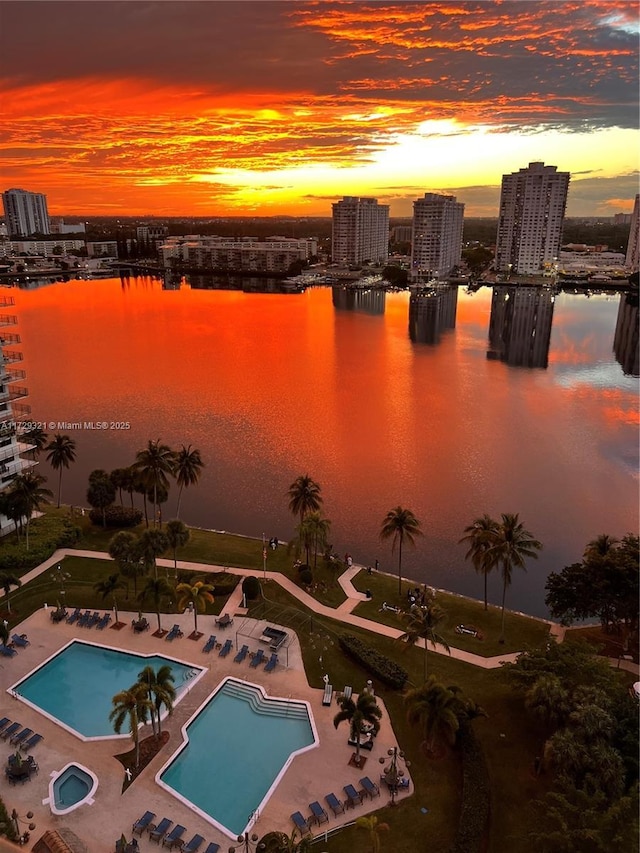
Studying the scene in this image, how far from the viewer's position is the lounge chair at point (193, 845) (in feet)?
78.8

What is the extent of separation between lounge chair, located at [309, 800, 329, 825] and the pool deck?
0.84ft

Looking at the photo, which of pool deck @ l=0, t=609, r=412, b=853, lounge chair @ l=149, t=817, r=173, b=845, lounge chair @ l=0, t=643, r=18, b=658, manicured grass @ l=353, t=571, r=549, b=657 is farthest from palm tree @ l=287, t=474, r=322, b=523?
lounge chair @ l=149, t=817, r=173, b=845

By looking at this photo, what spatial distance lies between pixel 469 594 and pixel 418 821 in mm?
21450

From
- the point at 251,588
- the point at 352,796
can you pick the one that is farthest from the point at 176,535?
the point at 352,796

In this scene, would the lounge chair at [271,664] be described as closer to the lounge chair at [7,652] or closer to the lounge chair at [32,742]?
the lounge chair at [32,742]

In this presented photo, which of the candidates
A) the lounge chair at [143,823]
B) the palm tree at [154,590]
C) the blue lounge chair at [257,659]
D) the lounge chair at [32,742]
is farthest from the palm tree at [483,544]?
the lounge chair at [32,742]

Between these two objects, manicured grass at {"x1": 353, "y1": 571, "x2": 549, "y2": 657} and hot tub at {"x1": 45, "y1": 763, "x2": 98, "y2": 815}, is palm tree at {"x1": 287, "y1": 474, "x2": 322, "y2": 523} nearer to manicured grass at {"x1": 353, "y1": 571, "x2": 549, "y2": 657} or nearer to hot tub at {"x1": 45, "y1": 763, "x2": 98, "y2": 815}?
manicured grass at {"x1": 353, "y1": 571, "x2": 549, "y2": 657}

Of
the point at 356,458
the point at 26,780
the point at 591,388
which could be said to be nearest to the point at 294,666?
the point at 26,780

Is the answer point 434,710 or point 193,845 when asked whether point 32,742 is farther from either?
point 434,710

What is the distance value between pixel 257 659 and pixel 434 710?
40.5ft

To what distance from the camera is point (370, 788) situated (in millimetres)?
26672

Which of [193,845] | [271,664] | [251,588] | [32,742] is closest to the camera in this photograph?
[193,845]

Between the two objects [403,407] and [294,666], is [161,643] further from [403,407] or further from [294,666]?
[403,407]

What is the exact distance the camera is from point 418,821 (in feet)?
83.9
